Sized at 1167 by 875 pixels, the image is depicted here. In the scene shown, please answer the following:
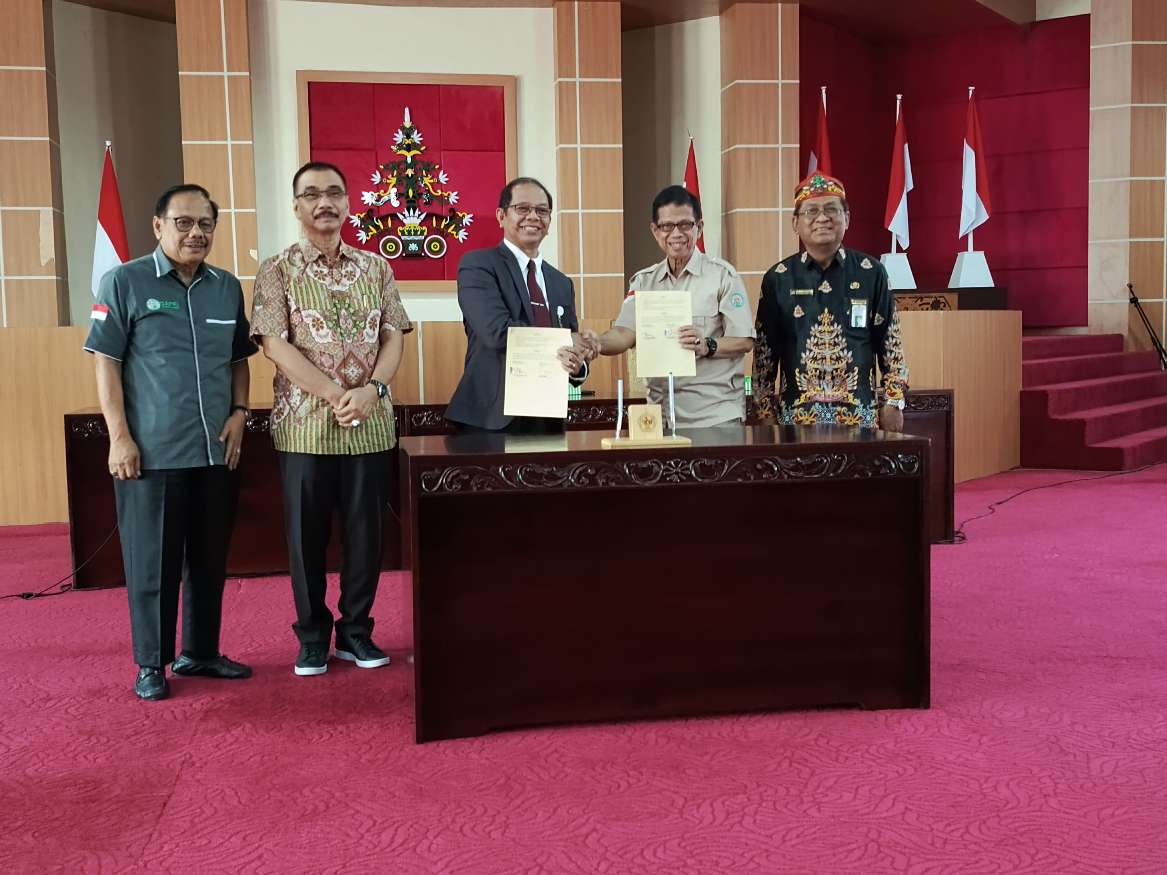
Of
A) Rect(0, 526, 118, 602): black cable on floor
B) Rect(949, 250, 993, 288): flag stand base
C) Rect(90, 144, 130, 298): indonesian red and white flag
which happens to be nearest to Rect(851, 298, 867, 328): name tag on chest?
Rect(0, 526, 118, 602): black cable on floor

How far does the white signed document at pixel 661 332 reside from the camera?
2674mm

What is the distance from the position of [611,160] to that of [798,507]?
5.61 metres

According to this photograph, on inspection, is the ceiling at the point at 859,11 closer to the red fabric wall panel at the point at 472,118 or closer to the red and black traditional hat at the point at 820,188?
the red fabric wall panel at the point at 472,118

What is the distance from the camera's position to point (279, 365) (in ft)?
9.84

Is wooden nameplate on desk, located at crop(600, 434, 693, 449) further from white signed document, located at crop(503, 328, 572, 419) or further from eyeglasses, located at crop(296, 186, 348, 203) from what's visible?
eyeglasses, located at crop(296, 186, 348, 203)

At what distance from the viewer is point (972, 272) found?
9391 mm

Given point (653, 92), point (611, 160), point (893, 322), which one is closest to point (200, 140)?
point (611, 160)

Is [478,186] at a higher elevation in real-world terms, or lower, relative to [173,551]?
higher

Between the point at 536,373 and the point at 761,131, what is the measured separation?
6.07 meters

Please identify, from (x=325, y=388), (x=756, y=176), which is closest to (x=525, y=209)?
(x=325, y=388)

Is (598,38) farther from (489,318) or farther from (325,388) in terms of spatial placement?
(325,388)

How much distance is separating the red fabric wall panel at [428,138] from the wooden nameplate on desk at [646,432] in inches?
215

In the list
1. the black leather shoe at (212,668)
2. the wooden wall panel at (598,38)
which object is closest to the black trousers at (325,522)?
the black leather shoe at (212,668)

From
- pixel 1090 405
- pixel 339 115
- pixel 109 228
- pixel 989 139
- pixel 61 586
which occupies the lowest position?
pixel 61 586
